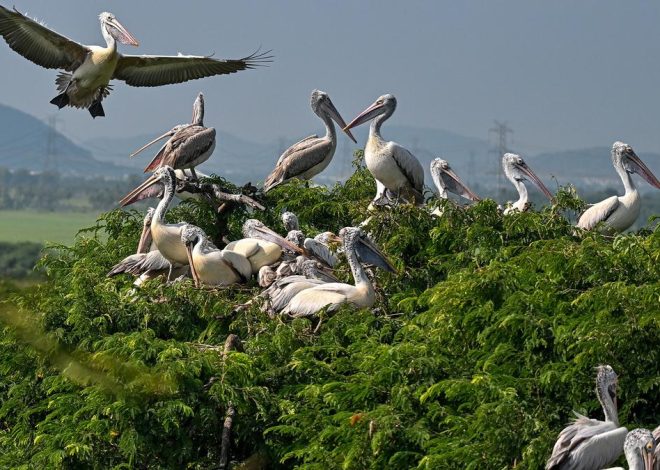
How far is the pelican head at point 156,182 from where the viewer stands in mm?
9617

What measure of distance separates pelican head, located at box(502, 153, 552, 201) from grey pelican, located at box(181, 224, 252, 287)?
3721 mm

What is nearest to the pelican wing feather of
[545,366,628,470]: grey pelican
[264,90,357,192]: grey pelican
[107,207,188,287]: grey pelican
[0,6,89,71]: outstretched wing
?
[264,90,357,192]: grey pelican

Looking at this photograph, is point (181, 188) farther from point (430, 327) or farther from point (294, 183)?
point (430, 327)

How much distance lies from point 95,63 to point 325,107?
104 inches

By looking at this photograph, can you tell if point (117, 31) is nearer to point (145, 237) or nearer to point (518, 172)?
point (145, 237)

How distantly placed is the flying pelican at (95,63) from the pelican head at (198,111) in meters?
0.36

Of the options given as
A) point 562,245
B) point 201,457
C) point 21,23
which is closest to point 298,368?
point 201,457

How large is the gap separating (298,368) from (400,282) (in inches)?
73.0

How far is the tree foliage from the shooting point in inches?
215

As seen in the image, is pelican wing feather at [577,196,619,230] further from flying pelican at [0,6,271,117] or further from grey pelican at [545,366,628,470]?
grey pelican at [545,366,628,470]

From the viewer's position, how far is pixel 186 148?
35.5 ft

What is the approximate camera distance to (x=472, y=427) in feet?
17.2

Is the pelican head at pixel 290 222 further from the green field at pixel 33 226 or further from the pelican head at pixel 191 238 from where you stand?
the green field at pixel 33 226

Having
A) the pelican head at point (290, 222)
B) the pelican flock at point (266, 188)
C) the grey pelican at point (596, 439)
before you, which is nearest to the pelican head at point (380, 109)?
the pelican flock at point (266, 188)
